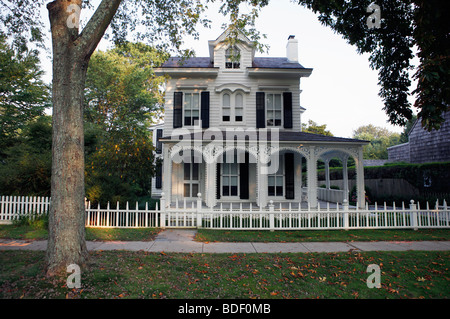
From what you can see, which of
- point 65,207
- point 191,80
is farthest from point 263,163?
point 65,207

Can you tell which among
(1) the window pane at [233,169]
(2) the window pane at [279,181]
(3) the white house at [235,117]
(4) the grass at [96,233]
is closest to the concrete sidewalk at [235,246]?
(4) the grass at [96,233]

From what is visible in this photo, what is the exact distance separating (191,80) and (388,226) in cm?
1131

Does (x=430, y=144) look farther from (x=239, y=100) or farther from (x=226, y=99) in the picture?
(x=226, y=99)

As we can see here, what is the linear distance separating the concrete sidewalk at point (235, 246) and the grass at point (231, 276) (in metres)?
0.59

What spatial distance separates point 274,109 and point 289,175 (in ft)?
12.2

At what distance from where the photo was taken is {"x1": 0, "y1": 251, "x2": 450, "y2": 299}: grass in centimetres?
387

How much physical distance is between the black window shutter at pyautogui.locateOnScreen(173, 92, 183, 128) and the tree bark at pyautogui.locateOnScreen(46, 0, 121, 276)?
8726 mm

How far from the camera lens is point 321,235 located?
840 cm

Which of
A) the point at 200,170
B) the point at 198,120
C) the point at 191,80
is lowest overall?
the point at 200,170

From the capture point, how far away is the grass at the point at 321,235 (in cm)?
777

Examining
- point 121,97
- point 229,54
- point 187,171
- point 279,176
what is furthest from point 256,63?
point 121,97

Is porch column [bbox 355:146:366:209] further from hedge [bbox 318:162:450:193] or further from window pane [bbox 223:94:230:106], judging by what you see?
window pane [bbox 223:94:230:106]

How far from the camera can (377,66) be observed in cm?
761

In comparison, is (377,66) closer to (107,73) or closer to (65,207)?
(65,207)
